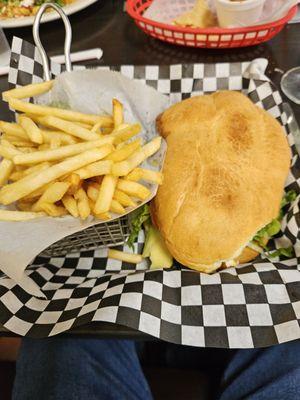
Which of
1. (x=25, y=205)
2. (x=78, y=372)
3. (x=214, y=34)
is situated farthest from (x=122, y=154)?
(x=214, y=34)

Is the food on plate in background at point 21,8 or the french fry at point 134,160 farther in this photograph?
the food on plate in background at point 21,8

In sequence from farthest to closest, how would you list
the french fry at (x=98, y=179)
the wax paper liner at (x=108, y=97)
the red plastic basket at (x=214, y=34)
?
the red plastic basket at (x=214, y=34) → the wax paper liner at (x=108, y=97) → the french fry at (x=98, y=179)

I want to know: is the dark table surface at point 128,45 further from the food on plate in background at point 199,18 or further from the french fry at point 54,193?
the french fry at point 54,193

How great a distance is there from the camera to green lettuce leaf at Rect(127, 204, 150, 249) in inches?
53.7

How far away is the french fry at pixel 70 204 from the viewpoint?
1.11 metres

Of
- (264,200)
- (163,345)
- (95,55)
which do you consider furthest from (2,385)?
(95,55)

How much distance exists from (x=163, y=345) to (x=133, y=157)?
2.30 feet

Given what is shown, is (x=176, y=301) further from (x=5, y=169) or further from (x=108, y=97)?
(x=108, y=97)

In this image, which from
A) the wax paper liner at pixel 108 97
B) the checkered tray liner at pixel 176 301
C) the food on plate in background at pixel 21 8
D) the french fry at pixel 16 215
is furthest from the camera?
the food on plate in background at pixel 21 8

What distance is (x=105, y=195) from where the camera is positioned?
1.07 meters

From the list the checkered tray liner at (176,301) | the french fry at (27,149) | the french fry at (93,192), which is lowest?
the checkered tray liner at (176,301)

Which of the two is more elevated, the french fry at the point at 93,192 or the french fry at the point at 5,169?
the french fry at the point at 5,169

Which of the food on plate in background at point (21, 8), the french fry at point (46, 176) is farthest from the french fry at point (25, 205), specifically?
the food on plate in background at point (21, 8)

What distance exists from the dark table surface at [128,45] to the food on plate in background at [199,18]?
13cm
